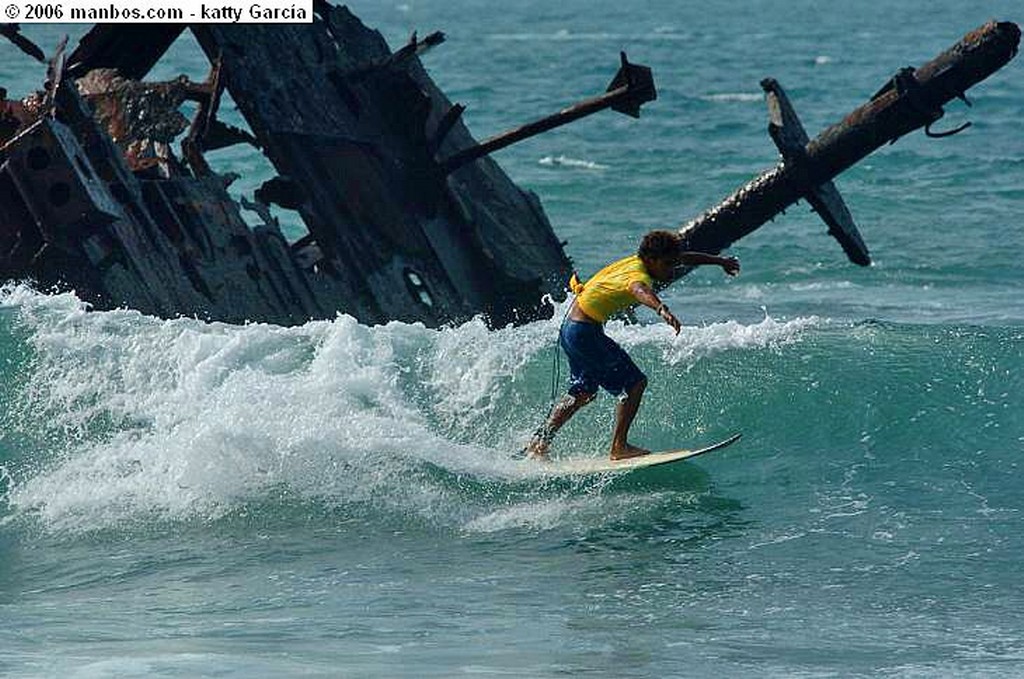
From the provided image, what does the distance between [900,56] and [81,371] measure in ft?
151

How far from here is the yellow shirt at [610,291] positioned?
9.49 m

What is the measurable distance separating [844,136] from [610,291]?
382 cm

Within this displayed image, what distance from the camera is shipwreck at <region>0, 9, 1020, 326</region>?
11.3 metres

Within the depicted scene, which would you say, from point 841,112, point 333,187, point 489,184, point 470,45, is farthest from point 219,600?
point 470,45

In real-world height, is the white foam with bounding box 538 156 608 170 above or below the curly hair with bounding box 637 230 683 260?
below

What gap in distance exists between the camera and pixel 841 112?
120 ft

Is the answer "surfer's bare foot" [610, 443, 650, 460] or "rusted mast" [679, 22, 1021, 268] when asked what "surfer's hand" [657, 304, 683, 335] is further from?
"rusted mast" [679, 22, 1021, 268]

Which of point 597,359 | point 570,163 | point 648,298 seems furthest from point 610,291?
point 570,163

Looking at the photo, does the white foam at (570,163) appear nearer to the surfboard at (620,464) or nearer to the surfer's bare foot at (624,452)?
A: the surfboard at (620,464)

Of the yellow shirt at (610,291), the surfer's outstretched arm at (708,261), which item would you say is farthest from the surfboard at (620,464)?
the surfer's outstretched arm at (708,261)

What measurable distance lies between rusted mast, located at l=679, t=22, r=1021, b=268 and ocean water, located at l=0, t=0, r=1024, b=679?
805mm

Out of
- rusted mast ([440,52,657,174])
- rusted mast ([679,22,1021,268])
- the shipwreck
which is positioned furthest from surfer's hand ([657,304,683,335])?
rusted mast ([679,22,1021,268])

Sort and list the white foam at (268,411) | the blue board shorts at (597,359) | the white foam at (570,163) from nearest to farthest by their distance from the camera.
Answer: the blue board shorts at (597,359), the white foam at (268,411), the white foam at (570,163)

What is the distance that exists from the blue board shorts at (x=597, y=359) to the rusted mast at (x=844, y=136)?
3.58m
